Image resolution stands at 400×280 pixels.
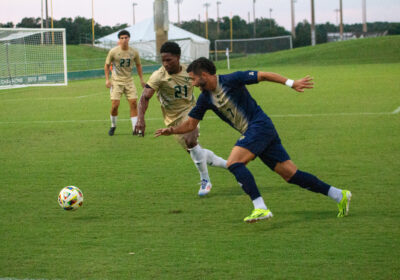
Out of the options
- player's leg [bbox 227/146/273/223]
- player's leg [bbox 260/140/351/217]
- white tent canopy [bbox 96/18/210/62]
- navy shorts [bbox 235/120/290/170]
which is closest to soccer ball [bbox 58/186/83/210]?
player's leg [bbox 227/146/273/223]

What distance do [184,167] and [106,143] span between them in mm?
3439

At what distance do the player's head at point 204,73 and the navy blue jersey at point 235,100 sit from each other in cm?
9

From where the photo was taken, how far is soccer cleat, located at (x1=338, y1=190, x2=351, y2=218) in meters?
6.62

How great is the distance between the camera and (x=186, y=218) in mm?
6922

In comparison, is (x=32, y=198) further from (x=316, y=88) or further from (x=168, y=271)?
(x=316, y=88)

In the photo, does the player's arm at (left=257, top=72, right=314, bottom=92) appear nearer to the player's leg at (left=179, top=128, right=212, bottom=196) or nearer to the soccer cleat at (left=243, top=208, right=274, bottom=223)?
the soccer cleat at (left=243, top=208, right=274, bottom=223)

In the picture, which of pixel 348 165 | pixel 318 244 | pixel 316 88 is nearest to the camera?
pixel 318 244

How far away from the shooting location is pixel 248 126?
6.59 meters

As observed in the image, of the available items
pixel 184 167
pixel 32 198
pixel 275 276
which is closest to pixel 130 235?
pixel 275 276

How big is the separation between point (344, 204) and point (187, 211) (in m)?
1.82

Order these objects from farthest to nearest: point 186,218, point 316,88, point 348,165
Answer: point 316,88, point 348,165, point 186,218

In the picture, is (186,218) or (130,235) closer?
(130,235)

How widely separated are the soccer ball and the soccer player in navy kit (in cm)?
190

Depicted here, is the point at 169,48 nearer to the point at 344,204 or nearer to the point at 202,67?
the point at 202,67
